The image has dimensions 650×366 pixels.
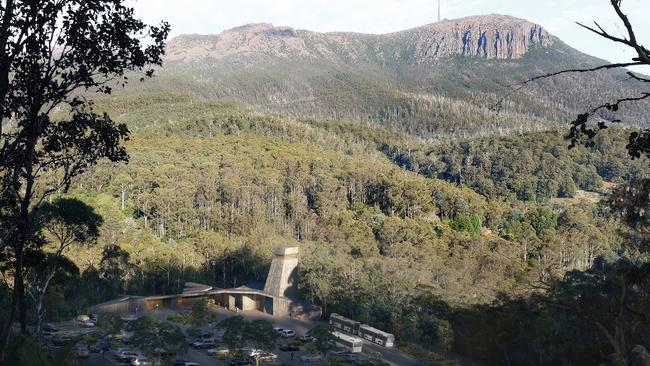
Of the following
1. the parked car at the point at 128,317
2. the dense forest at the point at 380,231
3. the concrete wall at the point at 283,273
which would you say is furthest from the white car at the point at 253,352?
the concrete wall at the point at 283,273

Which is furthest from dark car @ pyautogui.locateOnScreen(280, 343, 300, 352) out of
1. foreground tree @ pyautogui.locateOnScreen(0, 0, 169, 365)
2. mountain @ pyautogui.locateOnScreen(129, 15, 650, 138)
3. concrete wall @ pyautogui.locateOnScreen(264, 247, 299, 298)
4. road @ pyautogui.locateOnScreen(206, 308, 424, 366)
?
mountain @ pyautogui.locateOnScreen(129, 15, 650, 138)

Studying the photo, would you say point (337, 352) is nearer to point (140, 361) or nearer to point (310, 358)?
point (310, 358)

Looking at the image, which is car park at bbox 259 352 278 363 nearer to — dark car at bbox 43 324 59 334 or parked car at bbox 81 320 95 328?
parked car at bbox 81 320 95 328

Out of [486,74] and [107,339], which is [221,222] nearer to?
[107,339]

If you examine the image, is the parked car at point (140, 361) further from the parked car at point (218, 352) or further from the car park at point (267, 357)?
the car park at point (267, 357)

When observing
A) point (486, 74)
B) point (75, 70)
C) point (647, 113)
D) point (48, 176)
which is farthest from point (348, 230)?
point (486, 74)

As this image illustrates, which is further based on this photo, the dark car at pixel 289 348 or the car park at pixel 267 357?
the dark car at pixel 289 348
